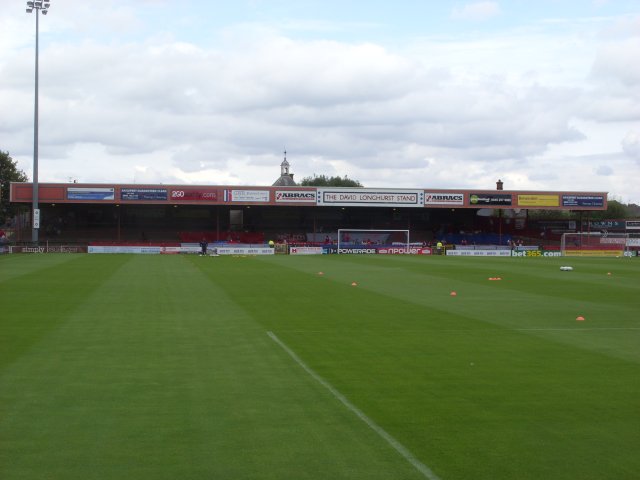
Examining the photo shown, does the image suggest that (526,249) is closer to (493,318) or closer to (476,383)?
(493,318)

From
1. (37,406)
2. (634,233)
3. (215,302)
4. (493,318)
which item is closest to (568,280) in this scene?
(493,318)

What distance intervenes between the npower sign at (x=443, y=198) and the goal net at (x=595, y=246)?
11282mm

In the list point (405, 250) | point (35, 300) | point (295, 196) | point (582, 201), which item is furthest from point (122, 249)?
Result: point (582, 201)

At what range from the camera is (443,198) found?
73.8m

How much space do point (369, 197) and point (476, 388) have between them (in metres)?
63.2

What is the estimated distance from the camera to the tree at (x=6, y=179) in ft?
296

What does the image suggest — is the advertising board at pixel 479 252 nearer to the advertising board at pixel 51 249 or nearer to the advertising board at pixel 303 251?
the advertising board at pixel 303 251

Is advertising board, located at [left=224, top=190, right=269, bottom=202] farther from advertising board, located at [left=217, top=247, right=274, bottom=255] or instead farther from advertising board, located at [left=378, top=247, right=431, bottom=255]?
advertising board, located at [left=378, top=247, right=431, bottom=255]

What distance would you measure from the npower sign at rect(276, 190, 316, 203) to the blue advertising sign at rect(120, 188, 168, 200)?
470 inches

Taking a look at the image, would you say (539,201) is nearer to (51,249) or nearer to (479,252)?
(479,252)

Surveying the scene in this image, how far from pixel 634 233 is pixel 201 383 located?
87199mm

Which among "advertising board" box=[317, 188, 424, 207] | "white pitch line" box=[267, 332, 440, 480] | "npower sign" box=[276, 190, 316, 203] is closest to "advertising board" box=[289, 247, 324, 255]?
"npower sign" box=[276, 190, 316, 203]

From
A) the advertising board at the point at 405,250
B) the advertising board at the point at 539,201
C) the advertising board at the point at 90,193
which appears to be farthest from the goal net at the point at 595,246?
the advertising board at the point at 90,193

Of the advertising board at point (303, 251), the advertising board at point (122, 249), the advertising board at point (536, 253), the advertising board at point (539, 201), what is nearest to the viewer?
the advertising board at point (122, 249)
